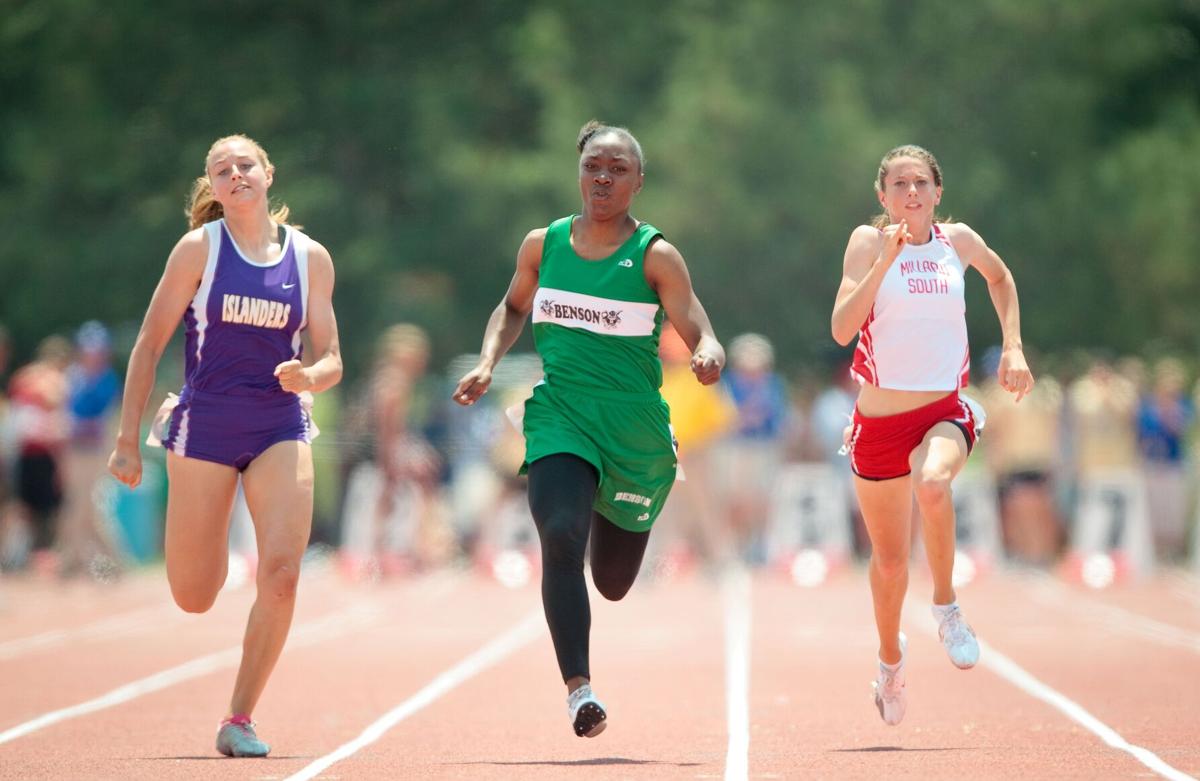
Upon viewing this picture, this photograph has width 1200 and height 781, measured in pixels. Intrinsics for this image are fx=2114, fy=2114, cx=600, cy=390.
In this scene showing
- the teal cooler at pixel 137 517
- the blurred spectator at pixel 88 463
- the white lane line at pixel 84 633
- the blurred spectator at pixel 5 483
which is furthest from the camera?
the teal cooler at pixel 137 517

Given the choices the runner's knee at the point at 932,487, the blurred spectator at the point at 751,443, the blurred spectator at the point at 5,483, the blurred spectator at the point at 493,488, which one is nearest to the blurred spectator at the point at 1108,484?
the blurred spectator at the point at 751,443

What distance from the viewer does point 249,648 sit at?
27.1 ft

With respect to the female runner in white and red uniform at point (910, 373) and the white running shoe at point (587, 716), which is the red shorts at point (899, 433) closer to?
the female runner in white and red uniform at point (910, 373)

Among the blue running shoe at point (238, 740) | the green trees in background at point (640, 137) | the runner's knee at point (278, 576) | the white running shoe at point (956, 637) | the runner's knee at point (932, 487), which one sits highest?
the green trees in background at point (640, 137)

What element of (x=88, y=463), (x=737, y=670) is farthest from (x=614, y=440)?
(x=88, y=463)

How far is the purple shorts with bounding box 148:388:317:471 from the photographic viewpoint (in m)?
8.25

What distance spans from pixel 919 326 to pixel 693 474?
483 inches

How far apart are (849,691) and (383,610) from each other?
729 cm

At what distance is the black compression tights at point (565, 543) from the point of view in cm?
778

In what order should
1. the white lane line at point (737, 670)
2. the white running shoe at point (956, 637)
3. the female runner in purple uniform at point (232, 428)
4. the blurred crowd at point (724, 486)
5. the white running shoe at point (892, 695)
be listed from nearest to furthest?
the white lane line at point (737, 670)
the female runner in purple uniform at point (232, 428)
the white running shoe at point (956, 637)
the white running shoe at point (892, 695)
the blurred crowd at point (724, 486)

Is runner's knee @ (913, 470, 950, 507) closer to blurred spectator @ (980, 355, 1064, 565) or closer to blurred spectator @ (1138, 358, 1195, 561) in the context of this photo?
blurred spectator @ (980, 355, 1064, 565)

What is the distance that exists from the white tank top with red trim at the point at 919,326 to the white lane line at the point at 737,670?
1629 mm

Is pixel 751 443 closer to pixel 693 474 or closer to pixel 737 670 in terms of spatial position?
pixel 693 474

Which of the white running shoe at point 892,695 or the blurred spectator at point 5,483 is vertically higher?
the blurred spectator at point 5,483
